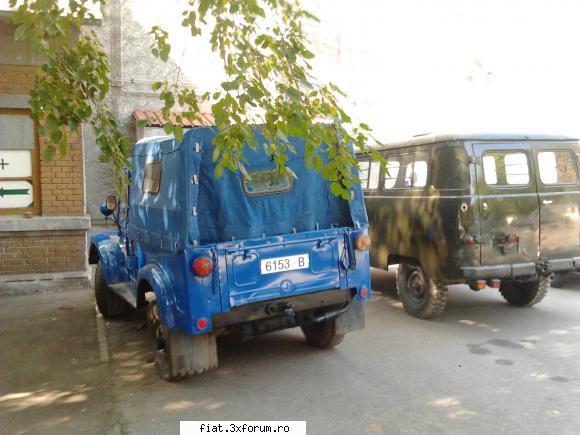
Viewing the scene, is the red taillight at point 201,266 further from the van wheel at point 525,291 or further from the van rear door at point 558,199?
the van wheel at point 525,291

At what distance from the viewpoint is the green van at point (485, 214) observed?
625cm

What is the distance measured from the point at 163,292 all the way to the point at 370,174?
439cm

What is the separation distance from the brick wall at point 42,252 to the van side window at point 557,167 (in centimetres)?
685

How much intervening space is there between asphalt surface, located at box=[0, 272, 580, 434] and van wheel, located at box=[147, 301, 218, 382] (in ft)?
0.51

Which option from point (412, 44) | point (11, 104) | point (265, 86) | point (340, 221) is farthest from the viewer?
point (412, 44)

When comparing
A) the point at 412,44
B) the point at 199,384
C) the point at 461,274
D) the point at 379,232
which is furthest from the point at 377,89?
the point at 199,384

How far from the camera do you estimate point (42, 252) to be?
878 centimetres

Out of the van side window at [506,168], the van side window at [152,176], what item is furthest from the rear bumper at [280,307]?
the van side window at [506,168]

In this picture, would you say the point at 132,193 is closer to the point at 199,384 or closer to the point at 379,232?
the point at 199,384

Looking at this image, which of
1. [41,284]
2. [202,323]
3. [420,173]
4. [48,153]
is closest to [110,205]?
[48,153]

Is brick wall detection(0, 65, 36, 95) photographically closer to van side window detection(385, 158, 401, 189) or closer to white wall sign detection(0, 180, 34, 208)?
white wall sign detection(0, 180, 34, 208)

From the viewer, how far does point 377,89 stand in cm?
2066

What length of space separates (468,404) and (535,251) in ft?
9.20

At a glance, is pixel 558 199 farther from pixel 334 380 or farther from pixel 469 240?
pixel 334 380
